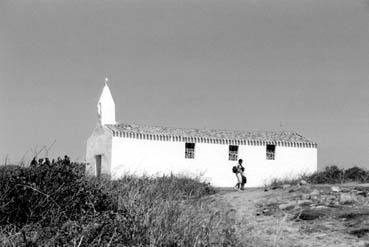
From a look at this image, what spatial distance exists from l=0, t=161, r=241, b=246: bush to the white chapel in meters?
22.5

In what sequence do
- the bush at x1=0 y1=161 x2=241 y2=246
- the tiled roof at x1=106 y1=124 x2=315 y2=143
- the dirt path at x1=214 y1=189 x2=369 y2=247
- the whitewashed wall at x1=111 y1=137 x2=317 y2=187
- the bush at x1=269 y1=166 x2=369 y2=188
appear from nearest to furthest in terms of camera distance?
the bush at x1=0 y1=161 x2=241 y2=246 → the dirt path at x1=214 y1=189 x2=369 y2=247 → the bush at x1=269 y1=166 x2=369 y2=188 → the whitewashed wall at x1=111 y1=137 x2=317 y2=187 → the tiled roof at x1=106 y1=124 x2=315 y2=143

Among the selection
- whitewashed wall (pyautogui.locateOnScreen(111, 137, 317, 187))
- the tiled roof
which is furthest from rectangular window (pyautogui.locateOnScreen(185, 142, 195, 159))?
the tiled roof

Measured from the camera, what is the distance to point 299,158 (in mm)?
36406

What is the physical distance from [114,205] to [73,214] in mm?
722

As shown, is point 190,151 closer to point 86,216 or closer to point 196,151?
point 196,151

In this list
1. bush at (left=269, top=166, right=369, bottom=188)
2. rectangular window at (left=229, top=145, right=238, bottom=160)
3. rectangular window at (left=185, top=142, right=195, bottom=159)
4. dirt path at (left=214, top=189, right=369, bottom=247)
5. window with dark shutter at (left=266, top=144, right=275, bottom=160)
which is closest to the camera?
dirt path at (left=214, top=189, right=369, bottom=247)

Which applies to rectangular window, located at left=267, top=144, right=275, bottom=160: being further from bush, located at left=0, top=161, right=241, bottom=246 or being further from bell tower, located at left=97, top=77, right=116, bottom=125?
bush, located at left=0, top=161, right=241, bottom=246

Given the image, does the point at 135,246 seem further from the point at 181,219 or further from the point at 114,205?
the point at 114,205

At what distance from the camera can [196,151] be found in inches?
1346

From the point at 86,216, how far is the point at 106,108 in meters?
28.7

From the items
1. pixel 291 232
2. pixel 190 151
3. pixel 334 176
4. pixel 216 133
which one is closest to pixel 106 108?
pixel 190 151

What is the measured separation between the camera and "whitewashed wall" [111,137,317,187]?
3297cm

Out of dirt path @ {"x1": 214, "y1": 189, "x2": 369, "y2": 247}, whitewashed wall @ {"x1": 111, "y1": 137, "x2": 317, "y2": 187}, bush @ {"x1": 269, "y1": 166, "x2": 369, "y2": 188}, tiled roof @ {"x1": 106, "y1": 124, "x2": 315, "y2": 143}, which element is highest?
tiled roof @ {"x1": 106, "y1": 124, "x2": 315, "y2": 143}

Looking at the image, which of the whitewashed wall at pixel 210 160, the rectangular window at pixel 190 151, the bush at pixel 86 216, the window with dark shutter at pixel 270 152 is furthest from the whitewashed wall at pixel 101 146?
the bush at pixel 86 216
